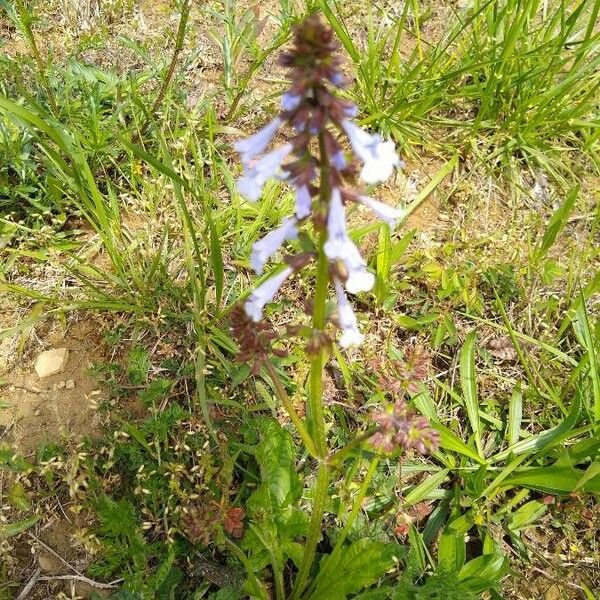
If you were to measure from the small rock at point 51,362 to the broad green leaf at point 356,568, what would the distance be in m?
1.58

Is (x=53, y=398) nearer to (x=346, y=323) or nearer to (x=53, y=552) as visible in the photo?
(x=53, y=552)

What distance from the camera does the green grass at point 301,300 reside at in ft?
8.56

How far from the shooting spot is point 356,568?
7.59ft

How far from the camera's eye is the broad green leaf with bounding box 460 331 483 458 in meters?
3.02

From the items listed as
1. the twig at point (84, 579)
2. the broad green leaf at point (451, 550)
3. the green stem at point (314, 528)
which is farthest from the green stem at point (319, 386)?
the twig at point (84, 579)

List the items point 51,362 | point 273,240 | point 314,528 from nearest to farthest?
point 273,240, point 314,528, point 51,362

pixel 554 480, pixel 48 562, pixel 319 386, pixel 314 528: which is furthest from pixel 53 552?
pixel 554 480

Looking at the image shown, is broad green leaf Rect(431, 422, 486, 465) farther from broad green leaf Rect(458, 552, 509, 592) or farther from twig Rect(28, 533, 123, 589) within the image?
twig Rect(28, 533, 123, 589)

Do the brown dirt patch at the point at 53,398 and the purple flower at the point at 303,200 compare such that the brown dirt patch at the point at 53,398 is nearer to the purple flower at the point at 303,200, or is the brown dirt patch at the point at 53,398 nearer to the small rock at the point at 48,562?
the small rock at the point at 48,562

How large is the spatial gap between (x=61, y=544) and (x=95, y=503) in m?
0.23

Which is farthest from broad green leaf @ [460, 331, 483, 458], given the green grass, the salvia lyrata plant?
the salvia lyrata plant

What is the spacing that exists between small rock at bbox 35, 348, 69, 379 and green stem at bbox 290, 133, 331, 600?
1.50 m

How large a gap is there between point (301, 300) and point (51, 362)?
1266 millimetres

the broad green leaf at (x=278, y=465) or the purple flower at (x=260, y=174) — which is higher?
the purple flower at (x=260, y=174)
